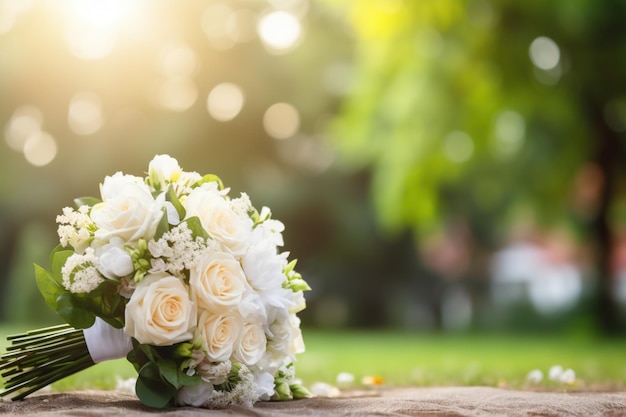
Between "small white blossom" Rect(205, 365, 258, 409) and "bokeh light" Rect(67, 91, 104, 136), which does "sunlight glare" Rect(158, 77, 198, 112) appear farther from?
"small white blossom" Rect(205, 365, 258, 409)

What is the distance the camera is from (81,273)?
2561 millimetres

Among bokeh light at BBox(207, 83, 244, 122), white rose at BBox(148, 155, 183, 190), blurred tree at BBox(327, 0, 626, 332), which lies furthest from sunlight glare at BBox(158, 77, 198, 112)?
white rose at BBox(148, 155, 183, 190)

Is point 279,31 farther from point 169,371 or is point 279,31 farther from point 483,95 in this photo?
point 169,371

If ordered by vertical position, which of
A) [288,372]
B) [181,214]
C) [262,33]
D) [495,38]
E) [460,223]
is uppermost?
[262,33]

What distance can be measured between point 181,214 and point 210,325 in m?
0.41

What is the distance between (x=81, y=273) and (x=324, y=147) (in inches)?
860

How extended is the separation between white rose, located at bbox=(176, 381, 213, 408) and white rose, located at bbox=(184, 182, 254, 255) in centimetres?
47

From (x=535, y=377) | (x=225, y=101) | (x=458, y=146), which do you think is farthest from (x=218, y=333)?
(x=225, y=101)

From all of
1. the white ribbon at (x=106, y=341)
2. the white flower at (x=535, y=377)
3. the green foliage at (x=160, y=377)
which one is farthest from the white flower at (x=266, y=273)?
the white flower at (x=535, y=377)

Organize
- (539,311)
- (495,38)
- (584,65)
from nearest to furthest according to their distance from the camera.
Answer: (495,38) → (584,65) → (539,311)

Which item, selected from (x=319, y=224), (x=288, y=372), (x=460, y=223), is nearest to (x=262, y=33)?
(x=319, y=224)

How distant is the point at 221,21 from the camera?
74.7 feet

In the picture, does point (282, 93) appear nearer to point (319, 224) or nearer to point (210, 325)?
point (319, 224)

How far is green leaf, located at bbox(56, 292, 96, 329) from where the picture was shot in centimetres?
263
